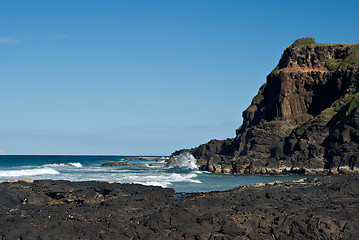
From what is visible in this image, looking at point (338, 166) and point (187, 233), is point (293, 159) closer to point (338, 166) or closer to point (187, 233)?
point (338, 166)

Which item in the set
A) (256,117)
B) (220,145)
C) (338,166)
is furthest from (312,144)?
(256,117)

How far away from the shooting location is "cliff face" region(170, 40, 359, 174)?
245 ft

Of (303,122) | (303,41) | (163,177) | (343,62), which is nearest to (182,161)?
(303,122)

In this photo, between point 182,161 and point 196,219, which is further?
point 182,161

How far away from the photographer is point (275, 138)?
92.0 metres

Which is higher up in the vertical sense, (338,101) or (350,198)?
(338,101)

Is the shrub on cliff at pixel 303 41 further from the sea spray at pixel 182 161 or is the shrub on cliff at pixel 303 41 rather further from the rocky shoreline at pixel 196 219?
the rocky shoreline at pixel 196 219

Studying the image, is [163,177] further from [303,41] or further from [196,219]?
[303,41]

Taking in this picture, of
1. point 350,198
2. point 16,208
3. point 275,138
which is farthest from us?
point 275,138

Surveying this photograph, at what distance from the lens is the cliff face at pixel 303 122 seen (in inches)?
2940

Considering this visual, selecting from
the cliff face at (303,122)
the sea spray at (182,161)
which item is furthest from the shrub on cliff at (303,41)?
the sea spray at (182,161)

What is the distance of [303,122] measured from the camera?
106 m

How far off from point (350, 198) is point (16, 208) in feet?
50.8

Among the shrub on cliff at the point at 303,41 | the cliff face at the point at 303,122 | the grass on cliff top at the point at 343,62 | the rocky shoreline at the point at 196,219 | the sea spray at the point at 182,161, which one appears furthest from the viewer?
the shrub on cliff at the point at 303,41
